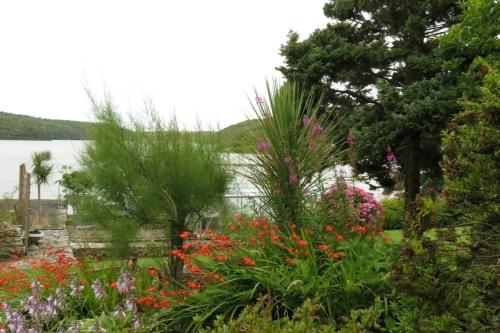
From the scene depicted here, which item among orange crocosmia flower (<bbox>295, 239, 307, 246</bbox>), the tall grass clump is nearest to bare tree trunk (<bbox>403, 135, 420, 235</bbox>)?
the tall grass clump

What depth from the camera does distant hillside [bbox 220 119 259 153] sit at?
6.79 meters

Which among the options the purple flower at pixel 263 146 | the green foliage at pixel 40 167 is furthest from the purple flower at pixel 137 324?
the green foliage at pixel 40 167

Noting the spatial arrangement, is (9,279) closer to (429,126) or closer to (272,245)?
(272,245)

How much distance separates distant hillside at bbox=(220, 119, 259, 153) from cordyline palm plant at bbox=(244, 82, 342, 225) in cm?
19

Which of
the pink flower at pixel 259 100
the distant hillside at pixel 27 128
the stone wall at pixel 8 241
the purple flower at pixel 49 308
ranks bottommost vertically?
the stone wall at pixel 8 241

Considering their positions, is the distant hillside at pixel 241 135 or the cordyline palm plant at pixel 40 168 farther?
the cordyline palm plant at pixel 40 168

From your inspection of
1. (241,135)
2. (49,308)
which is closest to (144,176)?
(241,135)

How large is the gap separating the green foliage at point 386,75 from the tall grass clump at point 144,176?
585cm

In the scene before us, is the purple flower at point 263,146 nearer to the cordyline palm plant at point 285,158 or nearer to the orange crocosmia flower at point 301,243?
the cordyline palm plant at point 285,158

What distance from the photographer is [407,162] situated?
11984 mm

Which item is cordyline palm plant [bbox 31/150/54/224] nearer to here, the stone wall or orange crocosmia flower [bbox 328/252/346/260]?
the stone wall

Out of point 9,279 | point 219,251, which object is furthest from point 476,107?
point 9,279

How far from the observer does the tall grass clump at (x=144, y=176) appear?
601 centimetres

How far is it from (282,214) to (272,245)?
888 mm
